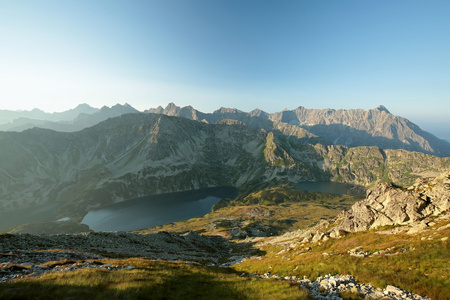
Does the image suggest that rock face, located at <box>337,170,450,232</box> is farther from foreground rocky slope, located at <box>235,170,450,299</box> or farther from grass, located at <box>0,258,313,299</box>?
grass, located at <box>0,258,313,299</box>

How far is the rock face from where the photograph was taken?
116 ft

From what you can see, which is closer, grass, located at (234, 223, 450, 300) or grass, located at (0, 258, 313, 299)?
grass, located at (0, 258, 313, 299)

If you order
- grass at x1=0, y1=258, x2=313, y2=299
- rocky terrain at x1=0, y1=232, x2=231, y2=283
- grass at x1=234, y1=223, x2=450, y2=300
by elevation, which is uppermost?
grass at x1=0, y1=258, x2=313, y2=299

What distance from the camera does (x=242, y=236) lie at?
432 feet

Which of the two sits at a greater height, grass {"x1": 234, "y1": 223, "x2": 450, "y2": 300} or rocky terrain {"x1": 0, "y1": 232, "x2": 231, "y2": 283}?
grass {"x1": 234, "y1": 223, "x2": 450, "y2": 300}

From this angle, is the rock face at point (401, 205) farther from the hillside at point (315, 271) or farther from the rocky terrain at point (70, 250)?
the rocky terrain at point (70, 250)

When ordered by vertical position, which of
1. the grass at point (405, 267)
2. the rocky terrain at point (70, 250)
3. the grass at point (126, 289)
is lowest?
the rocky terrain at point (70, 250)

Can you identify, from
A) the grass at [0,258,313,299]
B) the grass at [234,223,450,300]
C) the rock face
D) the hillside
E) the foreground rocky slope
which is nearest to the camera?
the grass at [0,258,313,299]

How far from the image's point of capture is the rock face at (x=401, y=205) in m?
35.2

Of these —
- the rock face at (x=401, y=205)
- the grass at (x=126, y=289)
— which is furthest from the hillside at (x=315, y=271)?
the rock face at (x=401, y=205)

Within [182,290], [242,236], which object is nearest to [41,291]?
[182,290]

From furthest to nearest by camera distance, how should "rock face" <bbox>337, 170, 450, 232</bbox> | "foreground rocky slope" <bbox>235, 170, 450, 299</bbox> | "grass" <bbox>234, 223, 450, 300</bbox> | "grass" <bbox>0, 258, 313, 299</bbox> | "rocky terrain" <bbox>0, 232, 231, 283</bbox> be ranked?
"rock face" <bbox>337, 170, 450, 232</bbox>, "rocky terrain" <bbox>0, 232, 231, 283</bbox>, "foreground rocky slope" <bbox>235, 170, 450, 299</bbox>, "grass" <bbox>234, 223, 450, 300</bbox>, "grass" <bbox>0, 258, 313, 299</bbox>

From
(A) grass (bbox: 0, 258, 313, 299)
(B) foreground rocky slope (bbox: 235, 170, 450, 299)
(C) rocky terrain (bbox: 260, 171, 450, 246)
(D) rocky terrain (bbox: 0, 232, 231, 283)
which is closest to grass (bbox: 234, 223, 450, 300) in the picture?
(B) foreground rocky slope (bbox: 235, 170, 450, 299)

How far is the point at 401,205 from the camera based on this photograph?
3841cm
